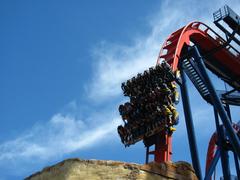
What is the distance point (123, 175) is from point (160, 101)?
10.1m

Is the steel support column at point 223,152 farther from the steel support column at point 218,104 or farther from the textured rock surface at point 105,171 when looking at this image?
the textured rock surface at point 105,171

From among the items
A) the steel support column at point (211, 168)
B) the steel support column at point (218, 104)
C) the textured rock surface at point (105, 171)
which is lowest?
the textured rock surface at point (105, 171)

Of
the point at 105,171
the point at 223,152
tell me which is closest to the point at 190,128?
the point at 223,152

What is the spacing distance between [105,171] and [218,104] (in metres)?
11.6

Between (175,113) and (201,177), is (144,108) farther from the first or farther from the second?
(201,177)

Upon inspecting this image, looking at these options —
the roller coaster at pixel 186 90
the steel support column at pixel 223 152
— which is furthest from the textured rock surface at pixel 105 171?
the steel support column at pixel 223 152

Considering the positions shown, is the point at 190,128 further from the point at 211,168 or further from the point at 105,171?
the point at 105,171

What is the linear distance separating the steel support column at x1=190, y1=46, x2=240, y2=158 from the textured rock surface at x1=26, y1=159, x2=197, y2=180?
34.6 feet

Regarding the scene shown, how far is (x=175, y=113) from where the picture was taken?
14102mm

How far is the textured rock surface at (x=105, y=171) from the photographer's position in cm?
468

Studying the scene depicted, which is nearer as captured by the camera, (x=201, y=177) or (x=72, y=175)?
(x=72, y=175)

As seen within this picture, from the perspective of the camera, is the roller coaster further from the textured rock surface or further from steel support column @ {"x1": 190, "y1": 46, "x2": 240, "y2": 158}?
the textured rock surface

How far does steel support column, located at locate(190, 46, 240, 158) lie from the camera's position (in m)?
15.1

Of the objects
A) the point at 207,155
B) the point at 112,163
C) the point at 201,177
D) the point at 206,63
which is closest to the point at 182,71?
the point at 206,63
